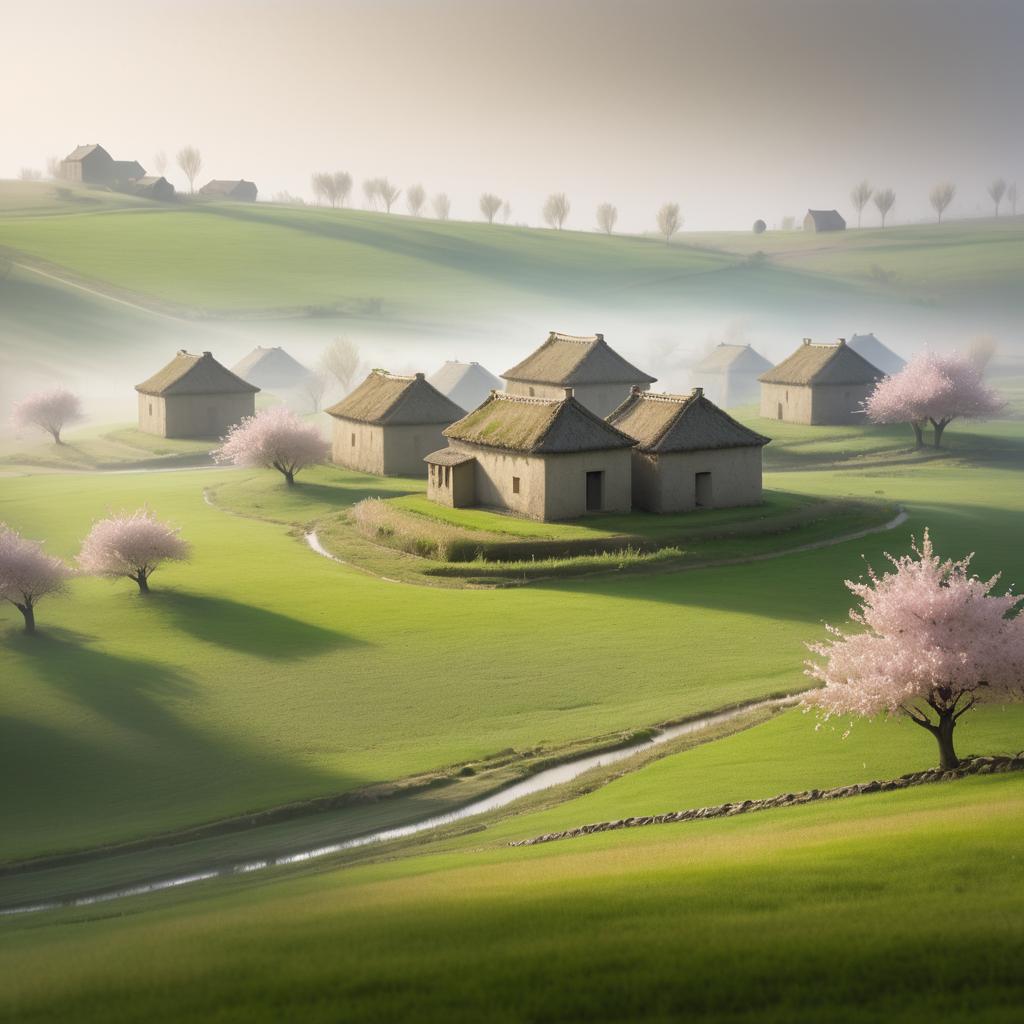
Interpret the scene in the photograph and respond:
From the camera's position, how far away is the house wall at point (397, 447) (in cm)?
6525

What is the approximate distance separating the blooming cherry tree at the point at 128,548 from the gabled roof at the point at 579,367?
121ft

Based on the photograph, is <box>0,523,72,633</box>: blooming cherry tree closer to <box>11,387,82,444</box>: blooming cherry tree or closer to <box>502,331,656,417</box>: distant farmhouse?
<box>502,331,656,417</box>: distant farmhouse

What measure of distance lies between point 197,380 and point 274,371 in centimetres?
3801

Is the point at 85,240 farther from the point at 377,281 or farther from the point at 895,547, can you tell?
the point at 895,547

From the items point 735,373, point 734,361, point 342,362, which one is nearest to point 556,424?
point 342,362

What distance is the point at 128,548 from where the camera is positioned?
129 feet

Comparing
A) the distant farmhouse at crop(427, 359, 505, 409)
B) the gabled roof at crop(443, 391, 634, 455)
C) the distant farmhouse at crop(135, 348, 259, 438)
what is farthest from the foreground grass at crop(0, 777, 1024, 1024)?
the distant farmhouse at crop(427, 359, 505, 409)

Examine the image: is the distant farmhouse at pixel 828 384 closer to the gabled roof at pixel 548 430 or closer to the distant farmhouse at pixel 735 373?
the gabled roof at pixel 548 430

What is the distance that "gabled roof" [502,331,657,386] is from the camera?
243ft

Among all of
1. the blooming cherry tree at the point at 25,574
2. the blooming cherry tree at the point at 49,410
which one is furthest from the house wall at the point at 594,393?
the blooming cherry tree at the point at 25,574

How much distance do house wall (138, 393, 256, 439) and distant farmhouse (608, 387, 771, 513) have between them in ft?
120

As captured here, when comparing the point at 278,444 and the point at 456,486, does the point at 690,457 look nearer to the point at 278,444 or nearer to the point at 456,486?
the point at 456,486

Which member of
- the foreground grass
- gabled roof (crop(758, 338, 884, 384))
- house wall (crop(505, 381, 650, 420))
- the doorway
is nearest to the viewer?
the foreground grass

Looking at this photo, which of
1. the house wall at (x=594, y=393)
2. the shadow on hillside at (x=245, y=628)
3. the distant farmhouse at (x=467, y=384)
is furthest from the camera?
the distant farmhouse at (x=467, y=384)
